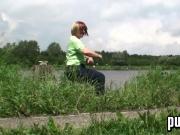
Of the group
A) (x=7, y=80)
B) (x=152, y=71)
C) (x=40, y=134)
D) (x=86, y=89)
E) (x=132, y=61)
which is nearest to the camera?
(x=40, y=134)

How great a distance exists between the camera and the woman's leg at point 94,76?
32.3ft

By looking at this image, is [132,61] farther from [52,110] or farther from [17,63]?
[52,110]

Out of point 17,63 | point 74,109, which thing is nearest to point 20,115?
point 74,109

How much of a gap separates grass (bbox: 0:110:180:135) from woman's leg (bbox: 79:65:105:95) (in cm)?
248

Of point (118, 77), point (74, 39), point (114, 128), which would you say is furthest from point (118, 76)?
point (114, 128)

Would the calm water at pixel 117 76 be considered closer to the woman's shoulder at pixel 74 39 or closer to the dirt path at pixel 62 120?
the woman's shoulder at pixel 74 39

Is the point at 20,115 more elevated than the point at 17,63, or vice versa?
the point at 17,63

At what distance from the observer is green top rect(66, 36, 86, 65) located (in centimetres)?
1092

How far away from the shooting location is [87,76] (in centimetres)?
1020

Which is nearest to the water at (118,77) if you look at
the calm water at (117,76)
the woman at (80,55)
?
the calm water at (117,76)

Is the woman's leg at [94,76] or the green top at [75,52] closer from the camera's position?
the woman's leg at [94,76]

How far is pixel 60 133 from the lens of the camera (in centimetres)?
672

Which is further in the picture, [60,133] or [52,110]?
[52,110]

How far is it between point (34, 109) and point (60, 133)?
5.55 feet
